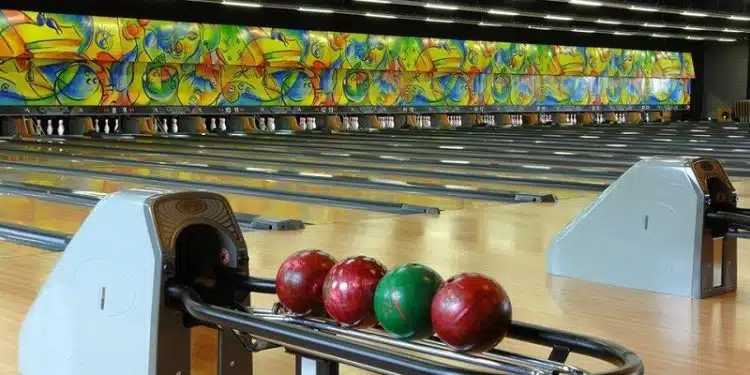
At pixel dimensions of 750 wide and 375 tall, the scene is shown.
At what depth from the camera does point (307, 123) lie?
14477 mm

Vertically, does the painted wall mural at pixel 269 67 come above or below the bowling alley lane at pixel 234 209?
above

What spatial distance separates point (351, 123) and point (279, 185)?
7.99 metres

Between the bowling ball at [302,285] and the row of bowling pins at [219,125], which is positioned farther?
the row of bowling pins at [219,125]

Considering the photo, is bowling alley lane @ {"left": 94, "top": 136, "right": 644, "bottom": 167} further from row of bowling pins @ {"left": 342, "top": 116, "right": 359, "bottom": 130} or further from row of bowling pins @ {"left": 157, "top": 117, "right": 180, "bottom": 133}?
row of bowling pins @ {"left": 342, "top": 116, "right": 359, "bottom": 130}

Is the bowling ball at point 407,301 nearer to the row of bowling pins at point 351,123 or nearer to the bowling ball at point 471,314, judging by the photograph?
the bowling ball at point 471,314

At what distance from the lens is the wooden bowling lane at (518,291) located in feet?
8.14

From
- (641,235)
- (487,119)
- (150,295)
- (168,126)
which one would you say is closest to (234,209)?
(641,235)

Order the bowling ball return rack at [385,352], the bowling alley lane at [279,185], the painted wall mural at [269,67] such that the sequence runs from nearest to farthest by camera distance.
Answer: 1. the bowling ball return rack at [385,352]
2. the bowling alley lane at [279,185]
3. the painted wall mural at [269,67]

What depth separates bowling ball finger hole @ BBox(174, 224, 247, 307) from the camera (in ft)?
7.15

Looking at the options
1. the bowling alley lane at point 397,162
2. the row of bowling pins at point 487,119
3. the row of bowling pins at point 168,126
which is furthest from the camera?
the row of bowling pins at point 487,119

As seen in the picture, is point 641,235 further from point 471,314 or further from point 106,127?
point 106,127

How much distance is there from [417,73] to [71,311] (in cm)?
1332

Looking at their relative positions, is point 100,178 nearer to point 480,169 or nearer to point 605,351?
point 480,169

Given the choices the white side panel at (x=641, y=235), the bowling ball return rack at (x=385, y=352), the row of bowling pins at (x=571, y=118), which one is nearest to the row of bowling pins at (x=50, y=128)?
the white side panel at (x=641, y=235)
